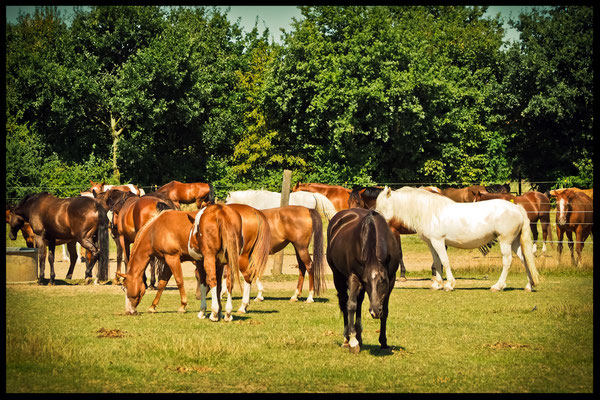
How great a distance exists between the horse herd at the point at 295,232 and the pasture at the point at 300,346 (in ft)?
1.98

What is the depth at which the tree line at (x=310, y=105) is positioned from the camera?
4103 centimetres

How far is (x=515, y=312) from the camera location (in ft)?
42.2

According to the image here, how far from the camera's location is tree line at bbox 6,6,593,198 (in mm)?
41031

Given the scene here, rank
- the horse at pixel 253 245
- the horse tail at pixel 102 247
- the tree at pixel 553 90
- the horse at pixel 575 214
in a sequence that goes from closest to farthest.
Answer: the horse at pixel 253 245
the horse tail at pixel 102 247
the horse at pixel 575 214
the tree at pixel 553 90


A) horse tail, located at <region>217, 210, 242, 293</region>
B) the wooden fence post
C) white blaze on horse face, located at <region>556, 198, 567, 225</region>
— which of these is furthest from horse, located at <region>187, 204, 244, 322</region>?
white blaze on horse face, located at <region>556, 198, 567, 225</region>

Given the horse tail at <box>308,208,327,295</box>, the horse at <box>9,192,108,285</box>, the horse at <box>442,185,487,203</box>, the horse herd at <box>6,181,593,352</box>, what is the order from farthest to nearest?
the horse at <box>442,185,487,203</box>, the horse at <box>9,192,108,285</box>, the horse tail at <box>308,208,327,295</box>, the horse herd at <box>6,181,593,352</box>

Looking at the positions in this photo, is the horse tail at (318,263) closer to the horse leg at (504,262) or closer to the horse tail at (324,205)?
the horse leg at (504,262)

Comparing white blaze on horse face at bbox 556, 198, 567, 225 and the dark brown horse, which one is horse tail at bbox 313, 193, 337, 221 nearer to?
the dark brown horse

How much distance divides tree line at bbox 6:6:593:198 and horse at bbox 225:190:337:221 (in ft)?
51.6

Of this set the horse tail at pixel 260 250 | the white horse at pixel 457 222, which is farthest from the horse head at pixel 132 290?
the white horse at pixel 457 222

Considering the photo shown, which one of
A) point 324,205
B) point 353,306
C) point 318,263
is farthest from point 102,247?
point 353,306

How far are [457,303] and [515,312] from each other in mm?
1476

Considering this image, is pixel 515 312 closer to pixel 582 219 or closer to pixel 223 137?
pixel 582 219

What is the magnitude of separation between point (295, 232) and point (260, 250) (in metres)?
2.40
